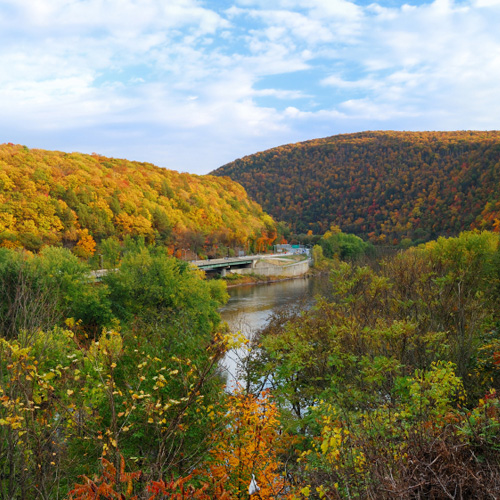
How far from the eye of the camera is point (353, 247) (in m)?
92.4

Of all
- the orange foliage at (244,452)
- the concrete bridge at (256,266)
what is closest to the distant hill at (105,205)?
the concrete bridge at (256,266)

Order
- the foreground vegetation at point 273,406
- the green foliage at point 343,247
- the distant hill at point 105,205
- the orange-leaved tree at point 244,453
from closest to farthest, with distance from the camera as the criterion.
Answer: the foreground vegetation at point 273,406 → the orange-leaved tree at point 244,453 → the distant hill at point 105,205 → the green foliage at point 343,247

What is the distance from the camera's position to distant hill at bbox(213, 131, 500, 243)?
9844 cm

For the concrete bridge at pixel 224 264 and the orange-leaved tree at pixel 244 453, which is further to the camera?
the concrete bridge at pixel 224 264

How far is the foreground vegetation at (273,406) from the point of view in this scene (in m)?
4.68

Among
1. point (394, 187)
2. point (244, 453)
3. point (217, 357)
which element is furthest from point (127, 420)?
point (394, 187)

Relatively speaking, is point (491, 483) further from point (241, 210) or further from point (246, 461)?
point (241, 210)

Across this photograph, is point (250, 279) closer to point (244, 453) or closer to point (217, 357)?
point (244, 453)

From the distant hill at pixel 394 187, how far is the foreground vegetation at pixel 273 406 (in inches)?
2435

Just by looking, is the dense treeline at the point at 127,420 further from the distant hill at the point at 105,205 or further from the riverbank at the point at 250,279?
the riverbank at the point at 250,279

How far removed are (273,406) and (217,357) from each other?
5457mm

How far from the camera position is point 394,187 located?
138250 millimetres

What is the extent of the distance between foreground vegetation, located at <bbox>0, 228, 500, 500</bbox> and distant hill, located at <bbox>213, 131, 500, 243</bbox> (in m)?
61.9

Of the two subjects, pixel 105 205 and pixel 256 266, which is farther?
pixel 256 266
